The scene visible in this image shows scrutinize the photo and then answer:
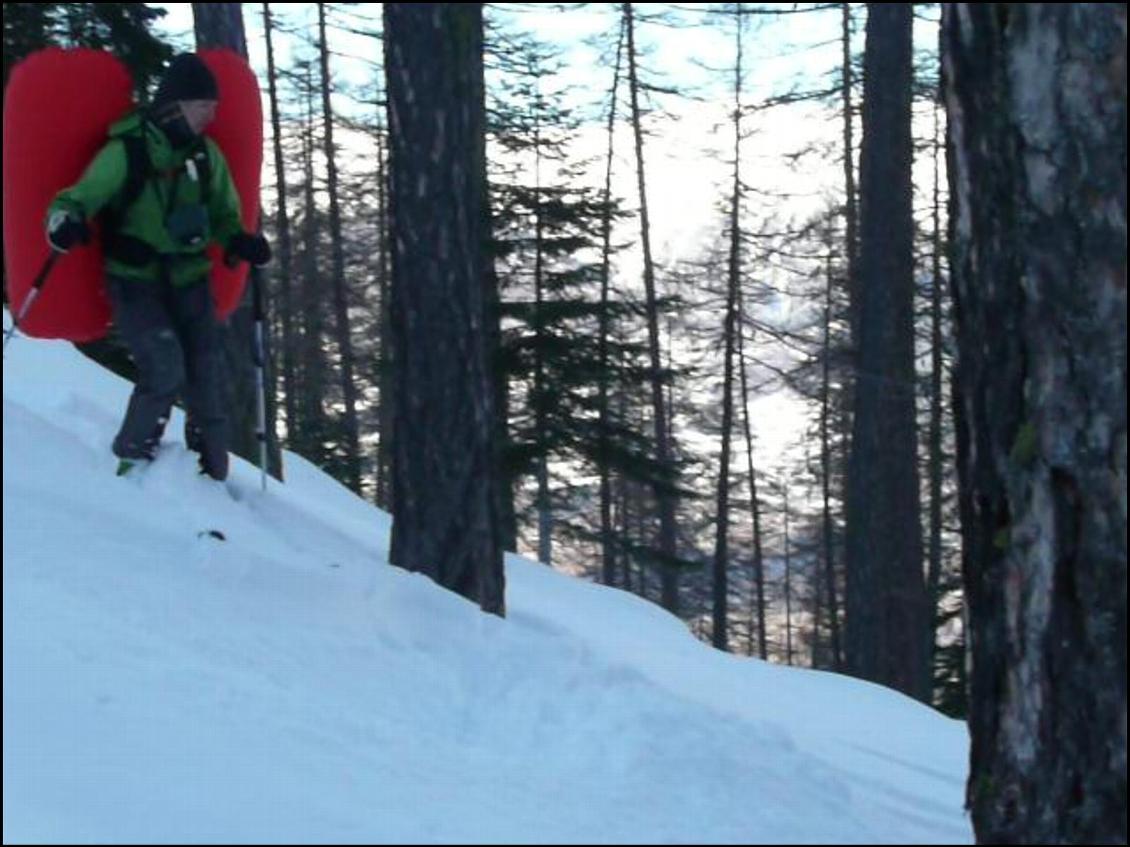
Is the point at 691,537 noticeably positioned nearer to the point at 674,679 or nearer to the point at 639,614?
the point at 639,614

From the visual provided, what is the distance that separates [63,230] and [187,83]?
33.3 inches

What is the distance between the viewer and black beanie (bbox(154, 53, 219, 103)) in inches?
251

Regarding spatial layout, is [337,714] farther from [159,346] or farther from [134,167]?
[134,167]

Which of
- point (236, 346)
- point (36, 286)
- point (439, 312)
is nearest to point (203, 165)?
point (36, 286)

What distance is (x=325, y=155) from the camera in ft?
97.0

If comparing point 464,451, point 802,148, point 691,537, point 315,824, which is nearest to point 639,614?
point 464,451

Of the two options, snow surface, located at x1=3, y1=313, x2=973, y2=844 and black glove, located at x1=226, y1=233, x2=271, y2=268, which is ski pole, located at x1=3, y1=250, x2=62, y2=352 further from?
black glove, located at x1=226, y1=233, x2=271, y2=268

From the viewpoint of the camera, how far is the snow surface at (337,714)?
375 centimetres

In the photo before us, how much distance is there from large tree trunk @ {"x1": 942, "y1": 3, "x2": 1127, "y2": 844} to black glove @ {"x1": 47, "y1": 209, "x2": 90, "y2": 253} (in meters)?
3.90

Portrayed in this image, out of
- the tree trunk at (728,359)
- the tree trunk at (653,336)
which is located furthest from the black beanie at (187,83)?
the tree trunk at (728,359)

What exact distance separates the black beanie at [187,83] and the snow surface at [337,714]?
159 centimetres

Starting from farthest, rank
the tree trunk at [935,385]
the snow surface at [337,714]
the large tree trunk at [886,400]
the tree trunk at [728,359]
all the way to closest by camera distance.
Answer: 1. the tree trunk at [728,359]
2. the tree trunk at [935,385]
3. the large tree trunk at [886,400]
4. the snow surface at [337,714]

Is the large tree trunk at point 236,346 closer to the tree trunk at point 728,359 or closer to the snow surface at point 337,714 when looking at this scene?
the snow surface at point 337,714

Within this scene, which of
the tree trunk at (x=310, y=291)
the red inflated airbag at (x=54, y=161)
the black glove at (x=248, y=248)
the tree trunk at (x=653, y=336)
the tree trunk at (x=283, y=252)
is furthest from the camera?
the tree trunk at (x=310, y=291)
